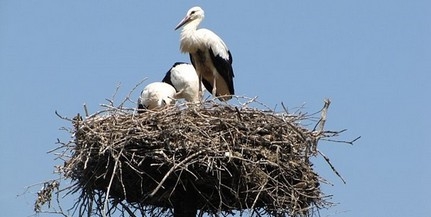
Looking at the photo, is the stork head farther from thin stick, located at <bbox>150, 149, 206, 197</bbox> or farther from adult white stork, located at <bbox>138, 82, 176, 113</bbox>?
thin stick, located at <bbox>150, 149, 206, 197</bbox>

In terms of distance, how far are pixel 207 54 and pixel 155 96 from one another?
0.78m

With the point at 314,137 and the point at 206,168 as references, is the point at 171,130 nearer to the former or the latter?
the point at 206,168

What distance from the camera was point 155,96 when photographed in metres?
11.5

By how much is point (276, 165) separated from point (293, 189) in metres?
0.23

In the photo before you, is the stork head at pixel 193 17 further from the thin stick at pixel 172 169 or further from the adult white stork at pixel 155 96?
the thin stick at pixel 172 169

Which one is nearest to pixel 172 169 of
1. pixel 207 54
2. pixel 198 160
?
pixel 198 160

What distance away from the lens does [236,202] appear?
930 centimetres

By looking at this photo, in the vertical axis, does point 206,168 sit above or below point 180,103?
below

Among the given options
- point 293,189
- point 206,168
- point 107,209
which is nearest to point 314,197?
point 293,189

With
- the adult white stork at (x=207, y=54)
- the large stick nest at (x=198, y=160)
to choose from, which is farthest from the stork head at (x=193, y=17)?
the large stick nest at (x=198, y=160)

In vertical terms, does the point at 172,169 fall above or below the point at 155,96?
below

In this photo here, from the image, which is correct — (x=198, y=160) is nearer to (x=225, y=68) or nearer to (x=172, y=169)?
(x=172, y=169)

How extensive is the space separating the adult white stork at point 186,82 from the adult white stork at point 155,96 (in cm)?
32

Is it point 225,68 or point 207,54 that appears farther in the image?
point 225,68
